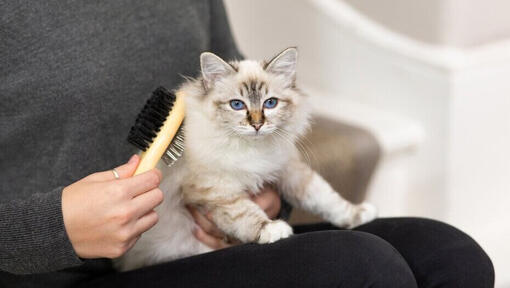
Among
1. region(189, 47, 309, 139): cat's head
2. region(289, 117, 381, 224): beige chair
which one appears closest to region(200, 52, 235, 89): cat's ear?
region(189, 47, 309, 139): cat's head

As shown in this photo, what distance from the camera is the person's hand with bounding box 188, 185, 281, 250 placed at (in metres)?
1.10

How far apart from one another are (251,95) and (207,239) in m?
→ 0.30

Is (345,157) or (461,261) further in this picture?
(345,157)

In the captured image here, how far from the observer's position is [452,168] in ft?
5.88

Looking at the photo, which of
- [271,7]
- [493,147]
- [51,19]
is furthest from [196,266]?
[271,7]

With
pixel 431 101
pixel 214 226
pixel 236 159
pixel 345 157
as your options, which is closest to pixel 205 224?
pixel 214 226

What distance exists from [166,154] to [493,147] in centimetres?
126

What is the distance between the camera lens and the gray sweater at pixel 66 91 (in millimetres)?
1008

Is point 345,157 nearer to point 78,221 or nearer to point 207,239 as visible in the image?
point 207,239

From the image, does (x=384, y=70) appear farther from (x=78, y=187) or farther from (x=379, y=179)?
(x=78, y=187)

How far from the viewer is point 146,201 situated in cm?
85

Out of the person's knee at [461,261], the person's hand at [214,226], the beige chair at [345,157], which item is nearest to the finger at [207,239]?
the person's hand at [214,226]

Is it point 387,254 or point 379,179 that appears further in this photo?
point 379,179

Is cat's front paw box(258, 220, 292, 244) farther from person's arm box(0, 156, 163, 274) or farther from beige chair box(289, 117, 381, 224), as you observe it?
beige chair box(289, 117, 381, 224)
